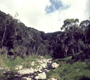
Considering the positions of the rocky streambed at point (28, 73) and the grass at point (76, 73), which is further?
the rocky streambed at point (28, 73)

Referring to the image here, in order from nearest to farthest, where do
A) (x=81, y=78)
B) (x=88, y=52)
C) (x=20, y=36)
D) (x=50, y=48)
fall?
(x=81, y=78), (x=88, y=52), (x=20, y=36), (x=50, y=48)

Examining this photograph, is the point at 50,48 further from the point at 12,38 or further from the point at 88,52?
the point at 88,52

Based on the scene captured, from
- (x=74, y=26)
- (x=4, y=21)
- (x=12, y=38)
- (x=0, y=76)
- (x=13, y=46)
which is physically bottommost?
(x=0, y=76)

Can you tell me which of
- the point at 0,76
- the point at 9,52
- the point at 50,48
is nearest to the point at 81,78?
the point at 0,76

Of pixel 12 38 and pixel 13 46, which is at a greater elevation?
pixel 12 38

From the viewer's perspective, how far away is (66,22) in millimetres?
31203

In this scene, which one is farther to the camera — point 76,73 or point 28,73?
point 28,73

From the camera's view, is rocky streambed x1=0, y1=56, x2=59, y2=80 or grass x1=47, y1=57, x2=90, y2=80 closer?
grass x1=47, y1=57, x2=90, y2=80

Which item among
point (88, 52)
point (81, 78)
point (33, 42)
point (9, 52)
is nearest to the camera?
point (81, 78)

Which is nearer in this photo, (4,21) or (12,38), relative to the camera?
(4,21)

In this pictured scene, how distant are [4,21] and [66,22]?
26539mm

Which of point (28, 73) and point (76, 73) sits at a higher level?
point (76, 73)

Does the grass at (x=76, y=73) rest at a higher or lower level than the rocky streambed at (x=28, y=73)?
higher

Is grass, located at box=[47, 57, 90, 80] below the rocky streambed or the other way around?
the other way around
